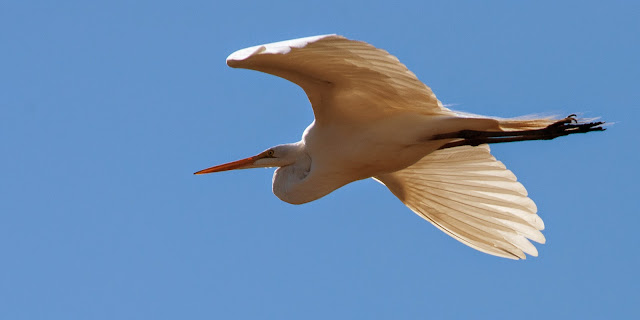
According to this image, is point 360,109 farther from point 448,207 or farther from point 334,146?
point 448,207

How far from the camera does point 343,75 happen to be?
8133 millimetres

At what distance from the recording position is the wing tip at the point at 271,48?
703 centimetres

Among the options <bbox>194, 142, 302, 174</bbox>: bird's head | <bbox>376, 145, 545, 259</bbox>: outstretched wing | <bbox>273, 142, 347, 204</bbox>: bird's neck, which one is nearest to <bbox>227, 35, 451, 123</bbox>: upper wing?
<bbox>273, 142, 347, 204</bbox>: bird's neck

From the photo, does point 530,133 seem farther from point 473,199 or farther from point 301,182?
point 301,182

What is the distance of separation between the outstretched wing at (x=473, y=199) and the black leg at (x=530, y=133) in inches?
34.9

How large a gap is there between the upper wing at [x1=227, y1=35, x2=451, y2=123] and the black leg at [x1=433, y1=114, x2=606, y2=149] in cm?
24

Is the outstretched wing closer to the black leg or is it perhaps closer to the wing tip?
the black leg

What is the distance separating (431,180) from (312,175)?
1269 millimetres

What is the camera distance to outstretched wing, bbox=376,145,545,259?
9688mm

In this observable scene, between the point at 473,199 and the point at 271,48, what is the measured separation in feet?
10.4

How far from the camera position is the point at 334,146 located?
8.91 metres

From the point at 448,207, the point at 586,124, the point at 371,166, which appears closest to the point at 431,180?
the point at 448,207

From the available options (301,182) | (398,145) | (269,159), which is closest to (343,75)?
(398,145)

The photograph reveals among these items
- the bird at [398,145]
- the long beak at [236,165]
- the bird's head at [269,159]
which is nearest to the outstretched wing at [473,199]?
the bird at [398,145]
